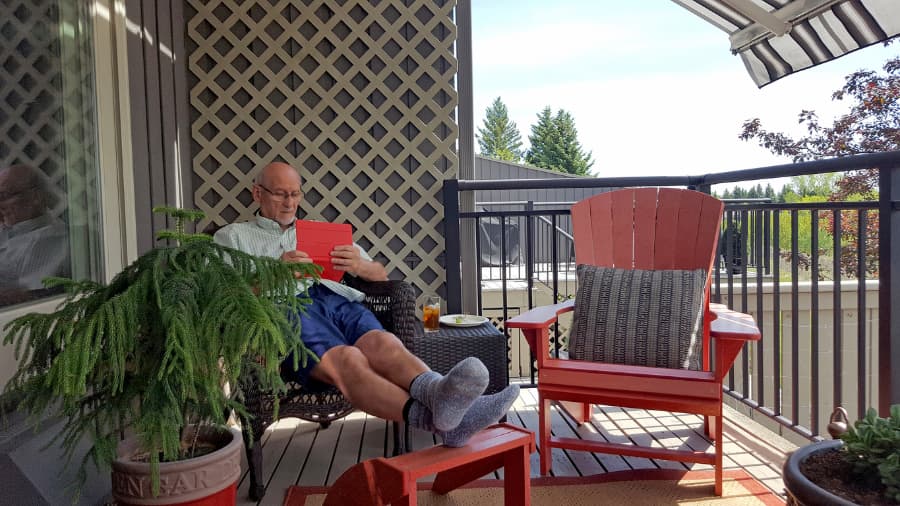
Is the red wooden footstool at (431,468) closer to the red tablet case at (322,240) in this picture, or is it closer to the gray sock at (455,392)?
the gray sock at (455,392)

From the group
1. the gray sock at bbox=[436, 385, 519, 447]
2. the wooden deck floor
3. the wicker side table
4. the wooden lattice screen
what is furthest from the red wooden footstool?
the wooden lattice screen

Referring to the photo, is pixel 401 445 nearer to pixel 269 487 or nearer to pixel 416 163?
pixel 269 487

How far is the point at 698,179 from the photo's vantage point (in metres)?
3.08

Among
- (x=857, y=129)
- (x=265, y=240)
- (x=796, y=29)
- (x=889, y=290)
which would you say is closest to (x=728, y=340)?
(x=889, y=290)

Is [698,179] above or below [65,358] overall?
above

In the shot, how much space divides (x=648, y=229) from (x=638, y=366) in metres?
0.67

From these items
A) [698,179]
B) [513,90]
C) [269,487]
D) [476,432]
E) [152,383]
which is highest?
[513,90]

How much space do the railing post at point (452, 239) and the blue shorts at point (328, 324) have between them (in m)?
1.05

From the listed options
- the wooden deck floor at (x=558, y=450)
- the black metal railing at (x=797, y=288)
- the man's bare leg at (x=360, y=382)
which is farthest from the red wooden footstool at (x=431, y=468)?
the black metal railing at (x=797, y=288)

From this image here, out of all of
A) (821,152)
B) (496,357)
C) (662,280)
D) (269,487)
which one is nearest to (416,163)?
(496,357)

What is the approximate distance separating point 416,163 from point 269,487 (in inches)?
73.3

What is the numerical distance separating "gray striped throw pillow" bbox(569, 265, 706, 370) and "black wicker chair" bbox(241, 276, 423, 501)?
67 centimetres

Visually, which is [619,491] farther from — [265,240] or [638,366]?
[265,240]

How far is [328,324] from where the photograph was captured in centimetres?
214
